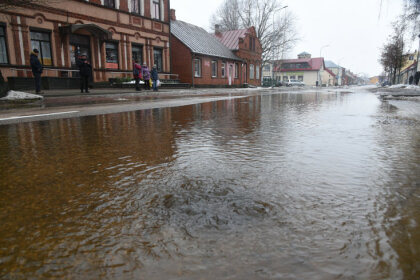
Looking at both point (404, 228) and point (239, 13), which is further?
point (239, 13)

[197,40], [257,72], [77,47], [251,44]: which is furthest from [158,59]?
[257,72]

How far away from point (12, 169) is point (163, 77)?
81.7 feet

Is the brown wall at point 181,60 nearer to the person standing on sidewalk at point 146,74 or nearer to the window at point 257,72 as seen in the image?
the person standing on sidewalk at point 146,74

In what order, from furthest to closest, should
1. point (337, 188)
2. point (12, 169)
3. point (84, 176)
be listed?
point (12, 169)
point (84, 176)
point (337, 188)

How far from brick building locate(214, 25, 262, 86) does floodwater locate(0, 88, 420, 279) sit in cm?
3818

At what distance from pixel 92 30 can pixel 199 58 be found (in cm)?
1317

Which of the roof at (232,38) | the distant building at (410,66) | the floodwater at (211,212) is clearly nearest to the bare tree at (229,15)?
the roof at (232,38)

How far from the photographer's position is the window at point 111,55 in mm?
21239

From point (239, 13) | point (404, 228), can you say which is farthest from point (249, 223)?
point (239, 13)

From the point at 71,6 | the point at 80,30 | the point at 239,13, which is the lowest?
the point at 80,30

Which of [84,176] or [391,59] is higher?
[391,59]

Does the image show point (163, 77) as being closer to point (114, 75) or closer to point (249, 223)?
point (114, 75)

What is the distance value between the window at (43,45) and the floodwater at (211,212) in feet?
56.3

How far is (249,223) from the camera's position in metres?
1.29
